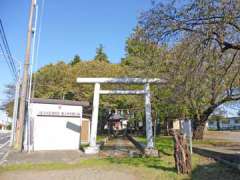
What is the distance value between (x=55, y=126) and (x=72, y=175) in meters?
10.4

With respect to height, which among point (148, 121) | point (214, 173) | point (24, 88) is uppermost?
point (24, 88)

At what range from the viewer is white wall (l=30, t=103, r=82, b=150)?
19.0 metres

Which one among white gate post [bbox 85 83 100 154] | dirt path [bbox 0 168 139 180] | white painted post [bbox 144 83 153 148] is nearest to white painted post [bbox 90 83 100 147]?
white gate post [bbox 85 83 100 154]

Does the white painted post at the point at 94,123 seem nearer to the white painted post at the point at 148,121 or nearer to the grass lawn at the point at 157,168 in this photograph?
the white painted post at the point at 148,121

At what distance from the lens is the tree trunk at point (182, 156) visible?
9.61m

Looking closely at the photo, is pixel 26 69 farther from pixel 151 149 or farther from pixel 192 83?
pixel 192 83

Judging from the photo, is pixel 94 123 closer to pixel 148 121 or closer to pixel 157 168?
pixel 148 121

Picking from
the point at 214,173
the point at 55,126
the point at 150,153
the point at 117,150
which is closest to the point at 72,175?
the point at 214,173

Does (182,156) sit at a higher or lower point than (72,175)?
higher

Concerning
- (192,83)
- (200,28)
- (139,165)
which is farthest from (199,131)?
(200,28)

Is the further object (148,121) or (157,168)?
(148,121)

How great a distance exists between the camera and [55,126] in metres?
19.7

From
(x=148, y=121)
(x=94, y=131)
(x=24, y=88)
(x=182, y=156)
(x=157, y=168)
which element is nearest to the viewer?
(x=182, y=156)

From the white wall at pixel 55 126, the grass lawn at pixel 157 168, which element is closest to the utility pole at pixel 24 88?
the white wall at pixel 55 126
